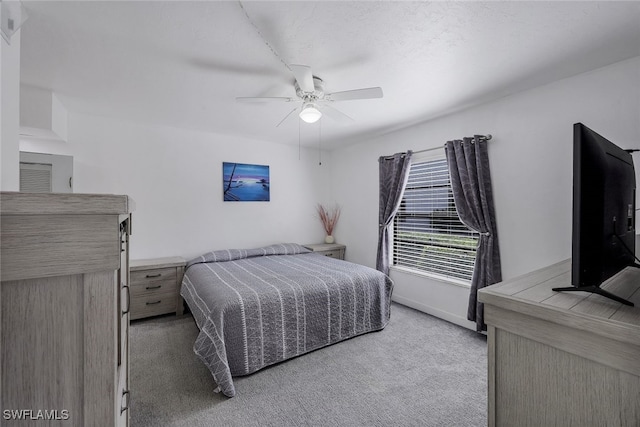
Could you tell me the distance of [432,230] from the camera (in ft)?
11.2

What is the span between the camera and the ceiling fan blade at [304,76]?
1781 mm

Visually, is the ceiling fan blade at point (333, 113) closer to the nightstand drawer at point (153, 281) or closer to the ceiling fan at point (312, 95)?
the ceiling fan at point (312, 95)

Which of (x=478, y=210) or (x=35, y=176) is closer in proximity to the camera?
(x=478, y=210)

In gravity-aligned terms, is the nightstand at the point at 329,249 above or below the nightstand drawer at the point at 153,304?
above

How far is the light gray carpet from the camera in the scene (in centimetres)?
170

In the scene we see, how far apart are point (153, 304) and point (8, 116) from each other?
252cm

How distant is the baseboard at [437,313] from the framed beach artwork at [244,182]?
2.52 metres

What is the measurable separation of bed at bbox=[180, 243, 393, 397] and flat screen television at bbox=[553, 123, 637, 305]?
1789 mm

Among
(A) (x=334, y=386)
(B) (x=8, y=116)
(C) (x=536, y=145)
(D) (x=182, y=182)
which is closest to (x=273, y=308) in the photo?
A: (A) (x=334, y=386)

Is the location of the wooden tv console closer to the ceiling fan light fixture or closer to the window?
the ceiling fan light fixture

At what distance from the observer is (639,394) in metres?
0.78

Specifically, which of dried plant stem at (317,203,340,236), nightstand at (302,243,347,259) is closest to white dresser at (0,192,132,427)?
nightstand at (302,243,347,259)

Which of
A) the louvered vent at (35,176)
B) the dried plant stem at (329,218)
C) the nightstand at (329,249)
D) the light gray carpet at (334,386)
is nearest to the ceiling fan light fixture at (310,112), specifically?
the light gray carpet at (334,386)

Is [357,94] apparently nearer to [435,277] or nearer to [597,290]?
[597,290]
